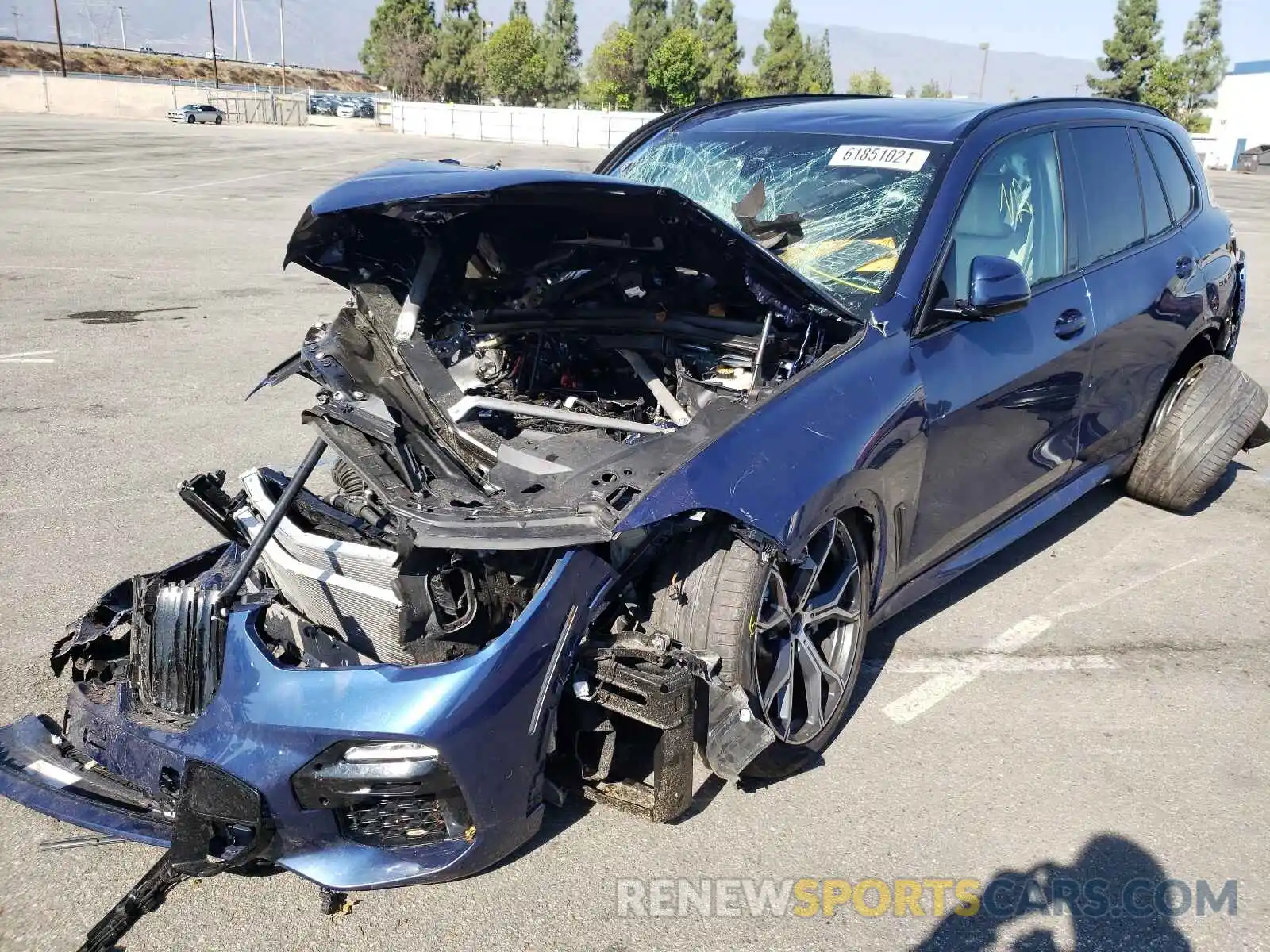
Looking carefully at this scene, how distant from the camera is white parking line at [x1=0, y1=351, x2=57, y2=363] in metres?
7.57

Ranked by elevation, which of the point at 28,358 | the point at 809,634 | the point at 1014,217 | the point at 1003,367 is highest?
the point at 1014,217

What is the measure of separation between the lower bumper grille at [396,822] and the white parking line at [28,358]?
644 cm

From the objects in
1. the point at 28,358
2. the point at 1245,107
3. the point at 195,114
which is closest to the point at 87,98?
the point at 195,114

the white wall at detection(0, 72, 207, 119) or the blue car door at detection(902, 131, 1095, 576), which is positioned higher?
the white wall at detection(0, 72, 207, 119)

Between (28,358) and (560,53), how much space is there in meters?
88.5

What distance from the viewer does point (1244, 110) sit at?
71.9m

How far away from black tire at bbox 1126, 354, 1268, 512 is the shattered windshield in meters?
2.17

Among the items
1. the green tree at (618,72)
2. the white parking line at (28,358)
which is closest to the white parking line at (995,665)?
the white parking line at (28,358)

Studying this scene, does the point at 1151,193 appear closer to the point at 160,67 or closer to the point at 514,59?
the point at 514,59

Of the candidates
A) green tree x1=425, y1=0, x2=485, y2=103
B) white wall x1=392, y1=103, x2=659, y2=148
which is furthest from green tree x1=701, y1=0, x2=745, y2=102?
white wall x1=392, y1=103, x2=659, y2=148

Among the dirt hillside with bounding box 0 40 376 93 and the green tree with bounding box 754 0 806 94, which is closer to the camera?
the green tree with bounding box 754 0 806 94

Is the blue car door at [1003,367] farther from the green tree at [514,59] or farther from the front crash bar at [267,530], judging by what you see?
the green tree at [514,59]

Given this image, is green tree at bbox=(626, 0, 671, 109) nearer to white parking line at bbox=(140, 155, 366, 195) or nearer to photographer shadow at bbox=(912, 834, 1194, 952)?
white parking line at bbox=(140, 155, 366, 195)

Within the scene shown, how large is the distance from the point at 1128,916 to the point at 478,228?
2.79m
